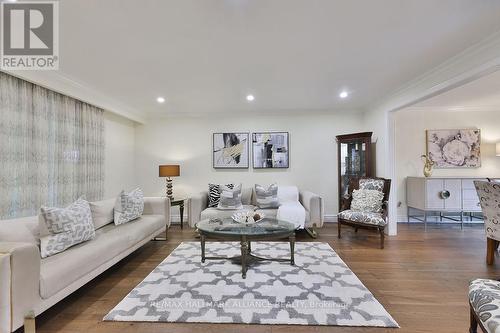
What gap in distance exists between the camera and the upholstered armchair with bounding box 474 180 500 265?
2.54 metres

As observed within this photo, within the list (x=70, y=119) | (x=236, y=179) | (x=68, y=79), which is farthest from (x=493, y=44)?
(x=70, y=119)

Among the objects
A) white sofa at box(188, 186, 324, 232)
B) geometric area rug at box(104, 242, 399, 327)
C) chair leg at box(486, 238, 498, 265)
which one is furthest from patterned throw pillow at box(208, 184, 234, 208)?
chair leg at box(486, 238, 498, 265)

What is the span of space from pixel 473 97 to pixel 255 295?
4.92m

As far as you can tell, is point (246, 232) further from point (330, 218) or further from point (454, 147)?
point (454, 147)

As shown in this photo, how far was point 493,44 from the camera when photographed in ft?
6.92

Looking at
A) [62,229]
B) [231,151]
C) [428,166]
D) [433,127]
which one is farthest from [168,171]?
[433,127]

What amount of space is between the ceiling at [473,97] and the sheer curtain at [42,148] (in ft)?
19.0

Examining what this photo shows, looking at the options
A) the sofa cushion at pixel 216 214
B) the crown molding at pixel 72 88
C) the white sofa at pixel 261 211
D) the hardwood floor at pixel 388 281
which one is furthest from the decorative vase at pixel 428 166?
the crown molding at pixel 72 88

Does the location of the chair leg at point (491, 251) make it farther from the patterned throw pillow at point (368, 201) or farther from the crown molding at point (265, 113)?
the crown molding at point (265, 113)

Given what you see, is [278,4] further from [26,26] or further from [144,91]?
[144,91]

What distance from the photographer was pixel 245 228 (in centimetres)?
271

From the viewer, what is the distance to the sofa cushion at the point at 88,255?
1.68m

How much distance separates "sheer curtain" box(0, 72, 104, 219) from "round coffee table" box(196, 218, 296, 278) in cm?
204

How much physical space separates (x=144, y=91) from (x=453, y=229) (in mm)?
5958
